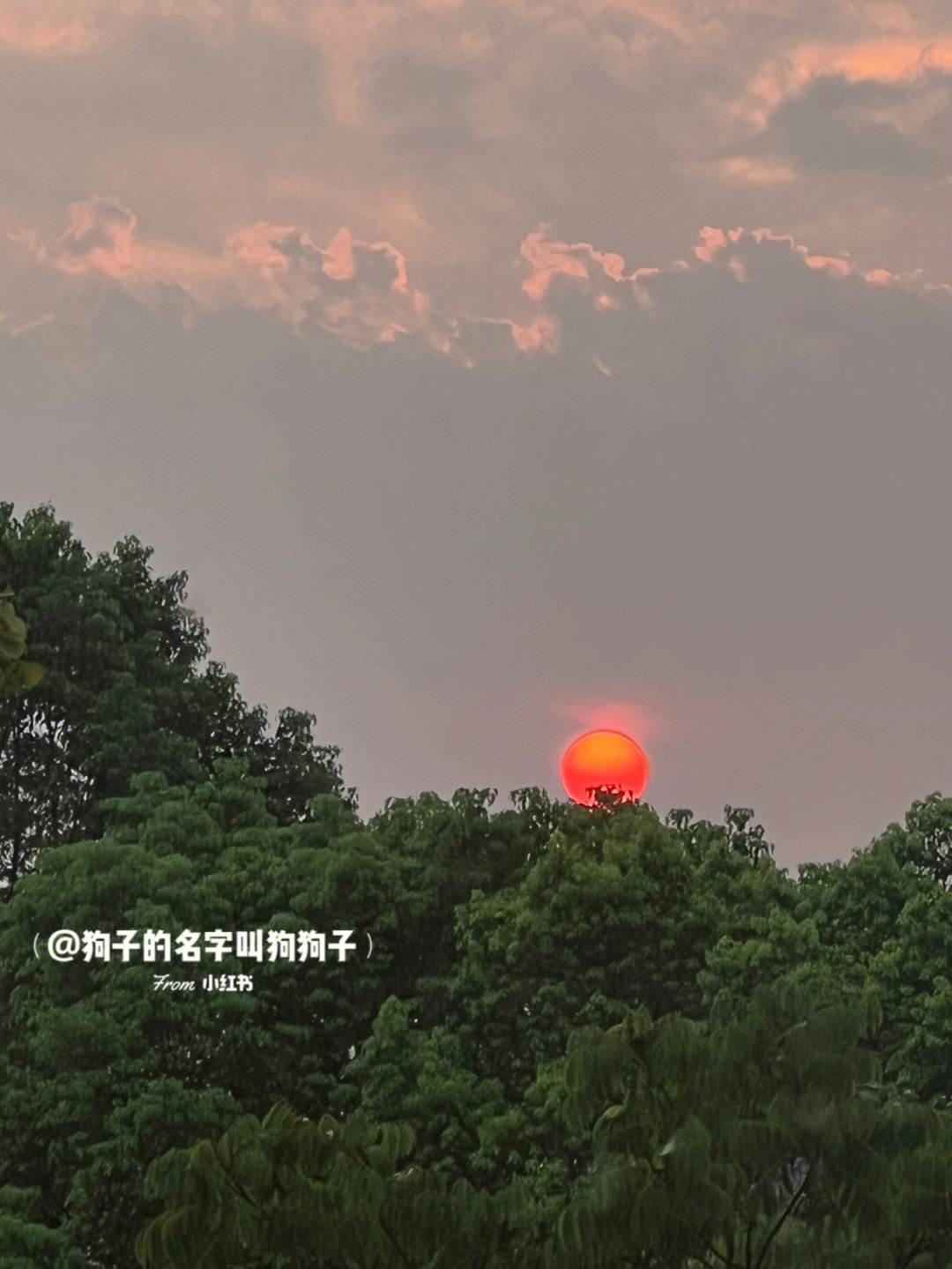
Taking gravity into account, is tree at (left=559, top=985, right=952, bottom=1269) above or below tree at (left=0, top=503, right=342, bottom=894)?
below

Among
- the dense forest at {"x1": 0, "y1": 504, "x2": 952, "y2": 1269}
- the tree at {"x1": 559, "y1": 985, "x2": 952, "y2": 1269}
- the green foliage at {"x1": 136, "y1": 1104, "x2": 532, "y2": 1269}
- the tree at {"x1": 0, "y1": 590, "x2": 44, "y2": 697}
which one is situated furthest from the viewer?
the dense forest at {"x1": 0, "y1": 504, "x2": 952, "y2": 1269}

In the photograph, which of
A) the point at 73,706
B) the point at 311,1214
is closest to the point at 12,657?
the point at 311,1214

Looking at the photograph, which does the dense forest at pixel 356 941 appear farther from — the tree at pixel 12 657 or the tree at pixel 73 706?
the tree at pixel 12 657

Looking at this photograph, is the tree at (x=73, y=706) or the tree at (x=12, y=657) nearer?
the tree at (x=12, y=657)

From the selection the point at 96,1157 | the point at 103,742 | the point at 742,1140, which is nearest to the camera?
the point at 742,1140

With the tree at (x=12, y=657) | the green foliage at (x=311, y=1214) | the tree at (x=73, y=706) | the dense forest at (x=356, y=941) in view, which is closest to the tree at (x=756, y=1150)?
the green foliage at (x=311, y=1214)

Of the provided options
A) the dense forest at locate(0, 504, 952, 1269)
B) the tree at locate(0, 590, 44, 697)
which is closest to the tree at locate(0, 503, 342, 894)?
the dense forest at locate(0, 504, 952, 1269)

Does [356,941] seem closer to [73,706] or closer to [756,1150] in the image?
[73,706]

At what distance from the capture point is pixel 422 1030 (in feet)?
126

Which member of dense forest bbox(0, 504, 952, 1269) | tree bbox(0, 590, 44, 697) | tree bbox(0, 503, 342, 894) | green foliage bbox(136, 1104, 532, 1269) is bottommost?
green foliage bbox(136, 1104, 532, 1269)

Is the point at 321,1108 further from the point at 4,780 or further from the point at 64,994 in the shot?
the point at 4,780

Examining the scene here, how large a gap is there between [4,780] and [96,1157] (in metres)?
10.9

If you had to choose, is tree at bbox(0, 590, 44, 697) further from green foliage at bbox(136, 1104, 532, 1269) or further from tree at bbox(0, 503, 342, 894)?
tree at bbox(0, 503, 342, 894)

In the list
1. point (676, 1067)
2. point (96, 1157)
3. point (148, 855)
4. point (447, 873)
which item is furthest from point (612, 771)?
point (676, 1067)
